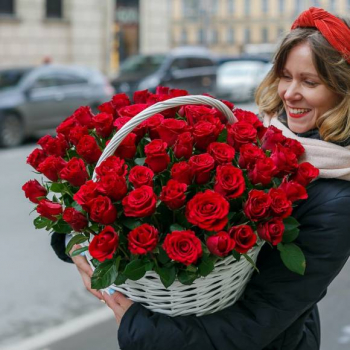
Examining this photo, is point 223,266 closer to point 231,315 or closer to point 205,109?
point 231,315

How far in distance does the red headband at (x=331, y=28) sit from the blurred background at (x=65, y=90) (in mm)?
127

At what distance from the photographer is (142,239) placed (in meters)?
1.53

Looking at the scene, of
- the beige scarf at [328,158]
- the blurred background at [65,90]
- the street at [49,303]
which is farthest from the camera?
the blurred background at [65,90]

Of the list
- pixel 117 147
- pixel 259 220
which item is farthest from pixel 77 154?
pixel 259 220

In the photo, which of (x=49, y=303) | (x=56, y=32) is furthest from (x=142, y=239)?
(x=56, y=32)

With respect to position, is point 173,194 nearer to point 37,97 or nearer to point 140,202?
point 140,202

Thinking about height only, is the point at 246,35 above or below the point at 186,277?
below

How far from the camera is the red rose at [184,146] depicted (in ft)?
5.52

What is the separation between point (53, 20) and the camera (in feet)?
76.1

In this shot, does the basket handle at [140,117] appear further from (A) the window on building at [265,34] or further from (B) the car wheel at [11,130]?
(A) the window on building at [265,34]

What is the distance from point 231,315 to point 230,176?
1.31 ft

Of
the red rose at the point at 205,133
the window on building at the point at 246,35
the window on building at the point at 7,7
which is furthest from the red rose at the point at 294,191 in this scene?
the window on building at the point at 246,35

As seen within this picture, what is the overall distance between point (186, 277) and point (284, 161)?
0.39 meters

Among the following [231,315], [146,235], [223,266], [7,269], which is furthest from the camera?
[7,269]
